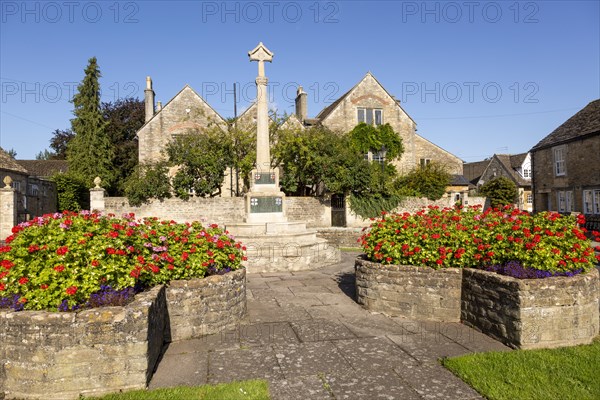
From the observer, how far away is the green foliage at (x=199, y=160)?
2539cm

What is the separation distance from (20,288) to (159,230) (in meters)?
2.23

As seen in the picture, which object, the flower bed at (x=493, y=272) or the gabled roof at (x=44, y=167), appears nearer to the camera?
the flower bed at (x=493, y=272)

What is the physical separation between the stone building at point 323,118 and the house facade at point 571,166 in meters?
7.64

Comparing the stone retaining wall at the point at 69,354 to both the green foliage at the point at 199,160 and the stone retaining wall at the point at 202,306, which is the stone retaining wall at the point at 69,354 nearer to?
the stone retaining wall at the point at 202,306

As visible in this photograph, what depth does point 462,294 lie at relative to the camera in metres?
6.45

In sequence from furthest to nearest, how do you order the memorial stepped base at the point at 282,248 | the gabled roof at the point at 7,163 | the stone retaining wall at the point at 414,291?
the gabled roof at the point at 7,163, the memorial stepped base at the point at 282,248, the stone retaining wall at the point at 414,291

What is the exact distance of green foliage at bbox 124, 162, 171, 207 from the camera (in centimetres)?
2512

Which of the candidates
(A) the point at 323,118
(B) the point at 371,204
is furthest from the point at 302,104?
(B) the point at 371,204

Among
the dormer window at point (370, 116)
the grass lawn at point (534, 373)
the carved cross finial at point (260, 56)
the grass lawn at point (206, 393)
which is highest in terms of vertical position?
the dormer window at point (370, 116)

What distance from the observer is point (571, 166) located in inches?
1065

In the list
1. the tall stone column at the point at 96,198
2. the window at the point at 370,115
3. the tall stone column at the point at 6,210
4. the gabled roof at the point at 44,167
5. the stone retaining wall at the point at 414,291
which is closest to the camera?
the stone retaining wall at the point at 414,291

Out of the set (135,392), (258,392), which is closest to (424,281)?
(258,392)

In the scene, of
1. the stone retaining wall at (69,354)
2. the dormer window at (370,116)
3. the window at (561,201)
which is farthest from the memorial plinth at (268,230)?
the window at (561,201)

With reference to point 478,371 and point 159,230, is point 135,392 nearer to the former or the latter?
point 159,230
